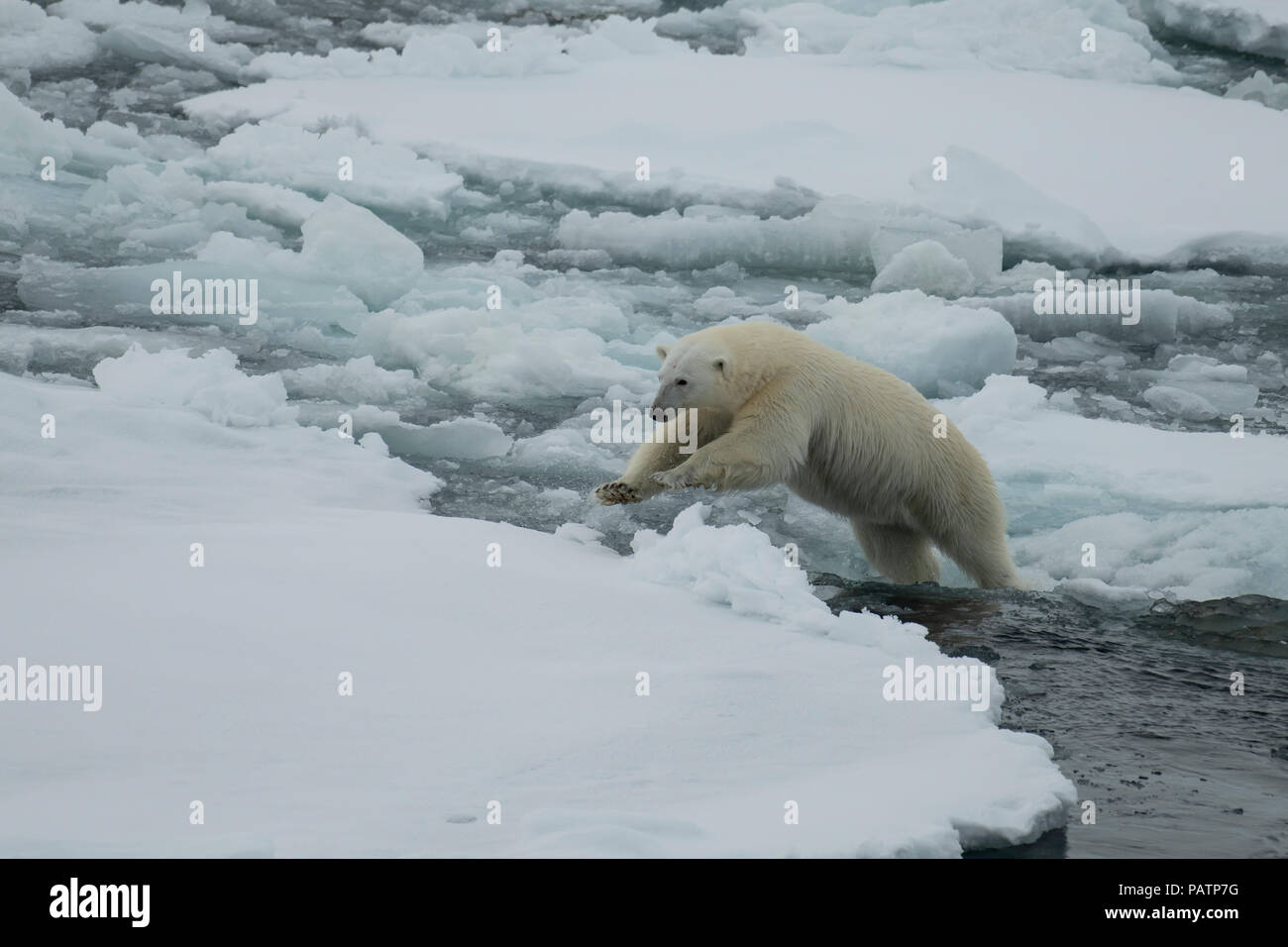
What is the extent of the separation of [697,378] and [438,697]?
6.72ft

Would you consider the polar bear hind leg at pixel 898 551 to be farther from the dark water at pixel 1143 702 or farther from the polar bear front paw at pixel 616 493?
the polar bear front paw at pixel 616 493

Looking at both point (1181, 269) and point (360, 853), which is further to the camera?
point (1181, 269)

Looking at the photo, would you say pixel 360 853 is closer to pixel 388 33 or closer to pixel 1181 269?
pixel 1181 269

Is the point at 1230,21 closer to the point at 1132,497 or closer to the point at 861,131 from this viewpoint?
the point at 861,131

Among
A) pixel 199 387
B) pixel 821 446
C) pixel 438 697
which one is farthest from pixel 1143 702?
pixel 199 387

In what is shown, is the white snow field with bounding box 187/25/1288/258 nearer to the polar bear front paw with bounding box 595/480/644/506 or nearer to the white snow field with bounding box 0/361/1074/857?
the polar bear front paw with bounding box 595/480/644/506

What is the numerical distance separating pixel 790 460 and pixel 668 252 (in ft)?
17.9

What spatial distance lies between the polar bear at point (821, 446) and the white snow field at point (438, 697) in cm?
53

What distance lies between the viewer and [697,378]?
4867mm
